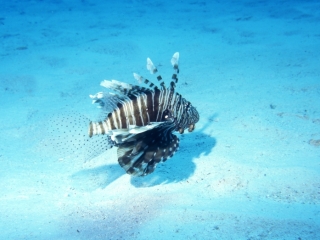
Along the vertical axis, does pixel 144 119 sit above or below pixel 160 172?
above

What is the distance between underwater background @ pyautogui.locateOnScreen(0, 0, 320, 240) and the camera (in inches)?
133

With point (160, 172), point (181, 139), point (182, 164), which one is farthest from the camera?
point (181, 139)

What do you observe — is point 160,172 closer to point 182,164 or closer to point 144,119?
point 182,164

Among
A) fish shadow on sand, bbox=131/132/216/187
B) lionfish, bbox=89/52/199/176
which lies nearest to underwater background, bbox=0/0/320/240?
fish shadow on sand, bbox=131/132/216/187

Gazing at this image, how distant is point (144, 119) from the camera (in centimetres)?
368

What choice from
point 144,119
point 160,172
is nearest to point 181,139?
point 160,172

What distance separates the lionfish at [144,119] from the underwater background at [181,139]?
0.54m

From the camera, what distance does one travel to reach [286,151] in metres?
4.65

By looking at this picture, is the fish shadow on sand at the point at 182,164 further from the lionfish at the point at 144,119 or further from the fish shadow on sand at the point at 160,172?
the lionfish at the point at 144,119

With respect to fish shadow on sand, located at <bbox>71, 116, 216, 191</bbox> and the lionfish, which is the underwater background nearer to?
fish shadow on sand, located at <bbox>71, 116, 216, 191</bbox>

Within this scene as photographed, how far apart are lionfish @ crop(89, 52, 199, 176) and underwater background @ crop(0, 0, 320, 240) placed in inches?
21.3

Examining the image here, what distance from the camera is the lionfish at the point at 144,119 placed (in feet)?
11.0

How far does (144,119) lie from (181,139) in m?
1.81

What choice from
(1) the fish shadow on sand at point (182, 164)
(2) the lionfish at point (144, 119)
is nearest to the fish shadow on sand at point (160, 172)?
(1) the fish shadow on sand at point (182, 164)
